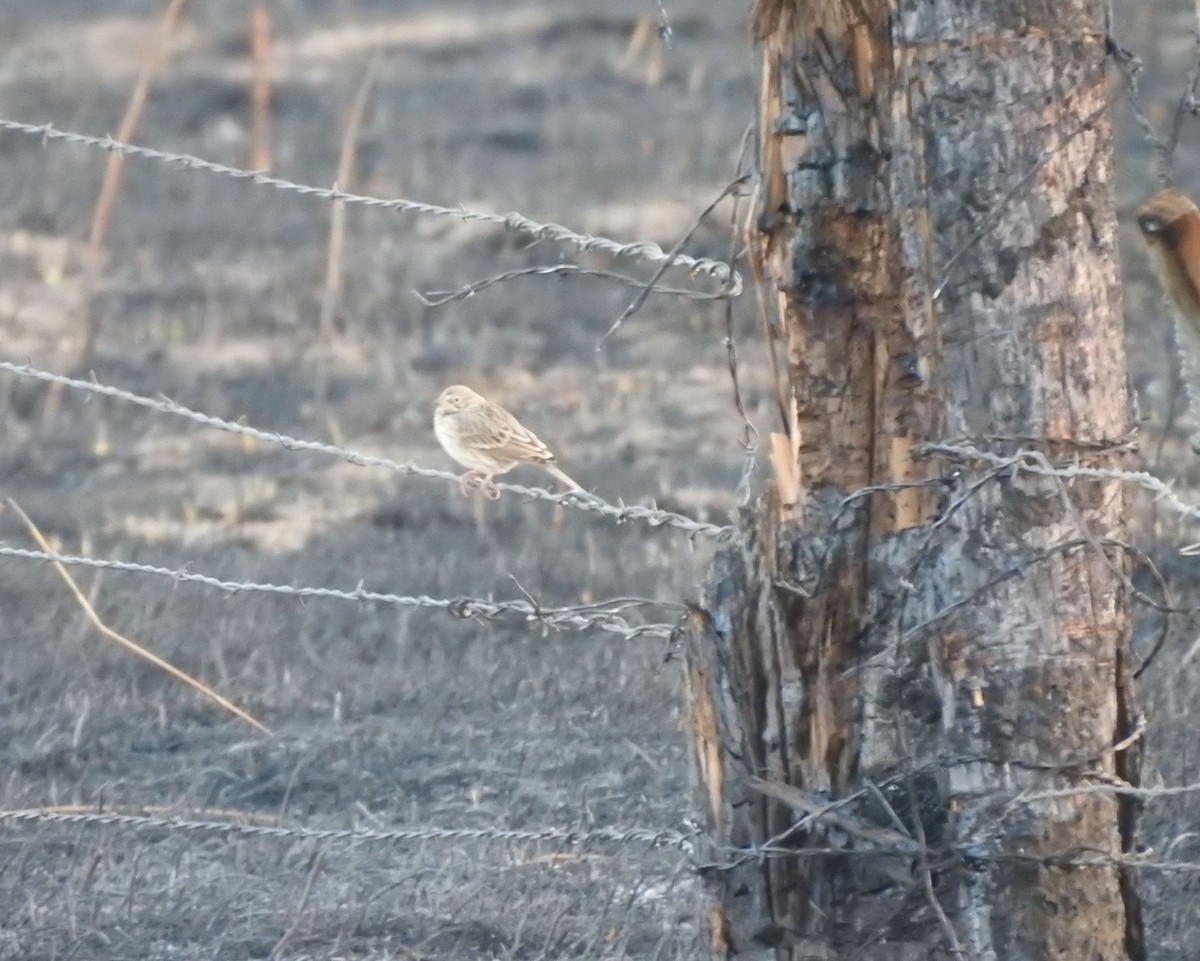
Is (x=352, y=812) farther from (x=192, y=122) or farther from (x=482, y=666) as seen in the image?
(x=192, y=122)

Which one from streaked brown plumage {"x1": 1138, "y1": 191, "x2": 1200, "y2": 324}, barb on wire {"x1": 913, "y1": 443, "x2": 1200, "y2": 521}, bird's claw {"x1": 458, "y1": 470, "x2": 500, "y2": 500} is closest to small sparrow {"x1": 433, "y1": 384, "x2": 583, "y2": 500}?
bird's claw {"x1": 458, "y1": 470, "x2": 500, "y2": 500}

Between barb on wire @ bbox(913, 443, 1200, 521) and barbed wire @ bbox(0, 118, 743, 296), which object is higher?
barbed wire @ bbox(0, 118, 743, 296)

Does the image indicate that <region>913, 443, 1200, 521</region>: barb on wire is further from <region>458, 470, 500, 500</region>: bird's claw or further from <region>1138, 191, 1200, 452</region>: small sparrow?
<region>458, 470, 500, 500</region>: bird's claw

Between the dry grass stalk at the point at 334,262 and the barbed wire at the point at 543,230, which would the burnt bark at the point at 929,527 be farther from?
the dry grass stalk at the point at 334,262

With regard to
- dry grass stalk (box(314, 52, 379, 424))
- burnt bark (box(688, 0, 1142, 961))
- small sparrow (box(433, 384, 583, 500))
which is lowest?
burnt bark (box(688, 0, 1142, 961))

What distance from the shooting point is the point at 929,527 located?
347cm

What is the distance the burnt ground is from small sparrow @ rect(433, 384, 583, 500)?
0.63 meters

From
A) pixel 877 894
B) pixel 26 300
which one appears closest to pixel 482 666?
pixel 877 894

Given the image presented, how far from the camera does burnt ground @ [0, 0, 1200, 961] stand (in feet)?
17.8

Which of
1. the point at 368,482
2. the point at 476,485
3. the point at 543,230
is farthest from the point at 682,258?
the point at 368,482

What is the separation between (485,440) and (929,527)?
391cm

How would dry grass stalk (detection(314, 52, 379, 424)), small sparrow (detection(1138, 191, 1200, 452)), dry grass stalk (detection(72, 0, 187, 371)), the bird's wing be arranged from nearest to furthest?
1. small sparrow (detection(1138, 191, 1200, 452))
2. the bird's wing
3. dry grass stalk (detection(72, 0, 187, 371))
4. dry grass stalk (detection(314, 52, 379, 424))

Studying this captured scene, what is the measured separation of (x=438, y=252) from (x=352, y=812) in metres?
8.73

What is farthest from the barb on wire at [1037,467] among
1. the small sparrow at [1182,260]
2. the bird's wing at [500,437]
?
the bird's wing at [500,437]
